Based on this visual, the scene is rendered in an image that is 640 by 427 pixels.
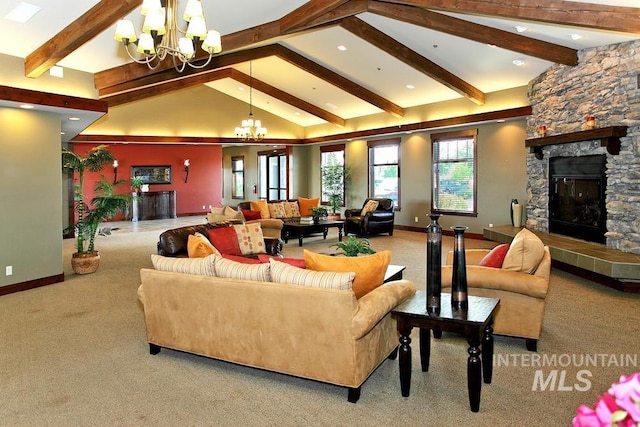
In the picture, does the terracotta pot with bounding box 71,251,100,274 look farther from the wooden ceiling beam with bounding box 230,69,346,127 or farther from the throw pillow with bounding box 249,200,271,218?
the wooden ceiling beam with bounding box 230,69,346,127

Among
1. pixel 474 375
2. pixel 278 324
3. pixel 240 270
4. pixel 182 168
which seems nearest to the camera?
pixel 474 375

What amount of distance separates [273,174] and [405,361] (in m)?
14.2

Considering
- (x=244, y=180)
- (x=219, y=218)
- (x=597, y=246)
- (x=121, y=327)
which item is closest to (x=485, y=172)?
(x=597, y=246)

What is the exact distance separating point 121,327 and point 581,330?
4402mm

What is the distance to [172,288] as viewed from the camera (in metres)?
3.47

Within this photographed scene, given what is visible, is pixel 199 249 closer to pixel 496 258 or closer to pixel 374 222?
pixel 496 258

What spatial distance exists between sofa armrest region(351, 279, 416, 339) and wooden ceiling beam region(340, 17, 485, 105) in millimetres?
5648

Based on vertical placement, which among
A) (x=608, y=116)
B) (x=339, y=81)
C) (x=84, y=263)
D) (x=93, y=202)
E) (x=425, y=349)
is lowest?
(x=425, y=349)

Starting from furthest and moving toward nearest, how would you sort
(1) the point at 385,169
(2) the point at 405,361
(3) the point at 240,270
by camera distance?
(1) the point at 385,169
(3) the point at 240,270
(2) the point at 405,361

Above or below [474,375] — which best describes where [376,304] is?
above

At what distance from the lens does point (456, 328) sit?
280 centimetres

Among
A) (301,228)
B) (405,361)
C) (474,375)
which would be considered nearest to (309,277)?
(405,361)

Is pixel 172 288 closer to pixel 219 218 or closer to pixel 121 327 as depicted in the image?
pixel 121 327

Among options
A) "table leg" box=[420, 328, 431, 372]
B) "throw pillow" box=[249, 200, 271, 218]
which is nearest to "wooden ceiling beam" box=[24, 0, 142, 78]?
"table leg" box=[420, 328, 431, 372]
